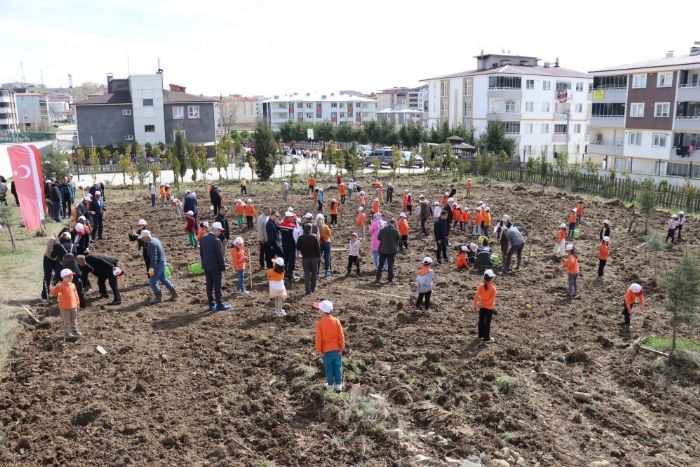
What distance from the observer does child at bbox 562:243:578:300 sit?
1379cm

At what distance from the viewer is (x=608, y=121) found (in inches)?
1889

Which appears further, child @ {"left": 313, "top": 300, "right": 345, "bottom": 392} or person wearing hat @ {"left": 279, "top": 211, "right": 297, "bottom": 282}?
person wearing hat @ {"left": 279, "top": 211, "right": 297, "bottom": 282}

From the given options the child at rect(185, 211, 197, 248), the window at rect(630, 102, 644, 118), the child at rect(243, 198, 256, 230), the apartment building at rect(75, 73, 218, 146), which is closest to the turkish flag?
the child at rect(185, 211, 197, 248)

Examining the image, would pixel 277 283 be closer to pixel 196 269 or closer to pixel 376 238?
pixel 376 238

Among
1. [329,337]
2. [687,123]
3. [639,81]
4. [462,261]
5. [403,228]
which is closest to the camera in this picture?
[329,337]

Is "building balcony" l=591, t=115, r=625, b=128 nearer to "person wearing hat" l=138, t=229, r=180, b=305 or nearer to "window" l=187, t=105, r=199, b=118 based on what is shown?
"window" l=187, t=105, r=199, b=118

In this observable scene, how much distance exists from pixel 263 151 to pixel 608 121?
2854cm

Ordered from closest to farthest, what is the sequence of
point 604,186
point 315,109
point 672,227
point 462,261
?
point 462,261
point 672,227
point 604,186
point 315,109

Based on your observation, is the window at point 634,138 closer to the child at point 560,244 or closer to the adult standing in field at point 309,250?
the child at point 560,244

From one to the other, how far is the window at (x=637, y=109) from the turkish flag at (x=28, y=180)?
4106 centimetres

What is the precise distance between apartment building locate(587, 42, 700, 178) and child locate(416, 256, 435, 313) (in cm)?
3404

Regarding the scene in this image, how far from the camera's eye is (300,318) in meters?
12.3

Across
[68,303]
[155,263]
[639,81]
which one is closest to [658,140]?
[639,81]

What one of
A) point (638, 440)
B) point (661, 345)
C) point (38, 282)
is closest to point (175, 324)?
point (38, 282)
